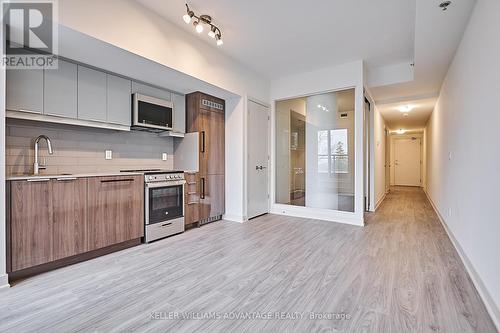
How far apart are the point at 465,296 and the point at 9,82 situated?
4.43 m

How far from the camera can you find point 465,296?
1938 mm

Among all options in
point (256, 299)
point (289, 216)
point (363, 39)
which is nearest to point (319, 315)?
point (256, 299)

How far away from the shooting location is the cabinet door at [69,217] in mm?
2396

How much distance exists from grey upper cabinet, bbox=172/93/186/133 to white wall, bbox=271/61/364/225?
1.87 m

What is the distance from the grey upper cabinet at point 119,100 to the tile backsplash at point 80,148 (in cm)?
31

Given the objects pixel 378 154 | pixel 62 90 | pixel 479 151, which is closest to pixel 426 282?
pixel 479 151

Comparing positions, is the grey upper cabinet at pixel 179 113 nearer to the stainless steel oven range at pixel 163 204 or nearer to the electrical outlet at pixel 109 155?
the stainless steel oven range at pixel 163 204

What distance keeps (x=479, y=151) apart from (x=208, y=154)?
3434 millimetres

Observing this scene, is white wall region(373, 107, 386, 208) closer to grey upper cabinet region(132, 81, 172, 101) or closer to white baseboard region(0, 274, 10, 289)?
grey upper cabinet region(132, 81, 172, 101)

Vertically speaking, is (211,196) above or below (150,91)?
below

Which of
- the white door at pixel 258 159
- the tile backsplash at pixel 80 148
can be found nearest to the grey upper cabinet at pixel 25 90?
the tile backsplash at pixel 80 148

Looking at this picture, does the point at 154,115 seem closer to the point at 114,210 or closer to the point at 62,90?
the point at 62,90

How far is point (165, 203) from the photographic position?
3.46 metres

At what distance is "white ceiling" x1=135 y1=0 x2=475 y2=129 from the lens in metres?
2.61
